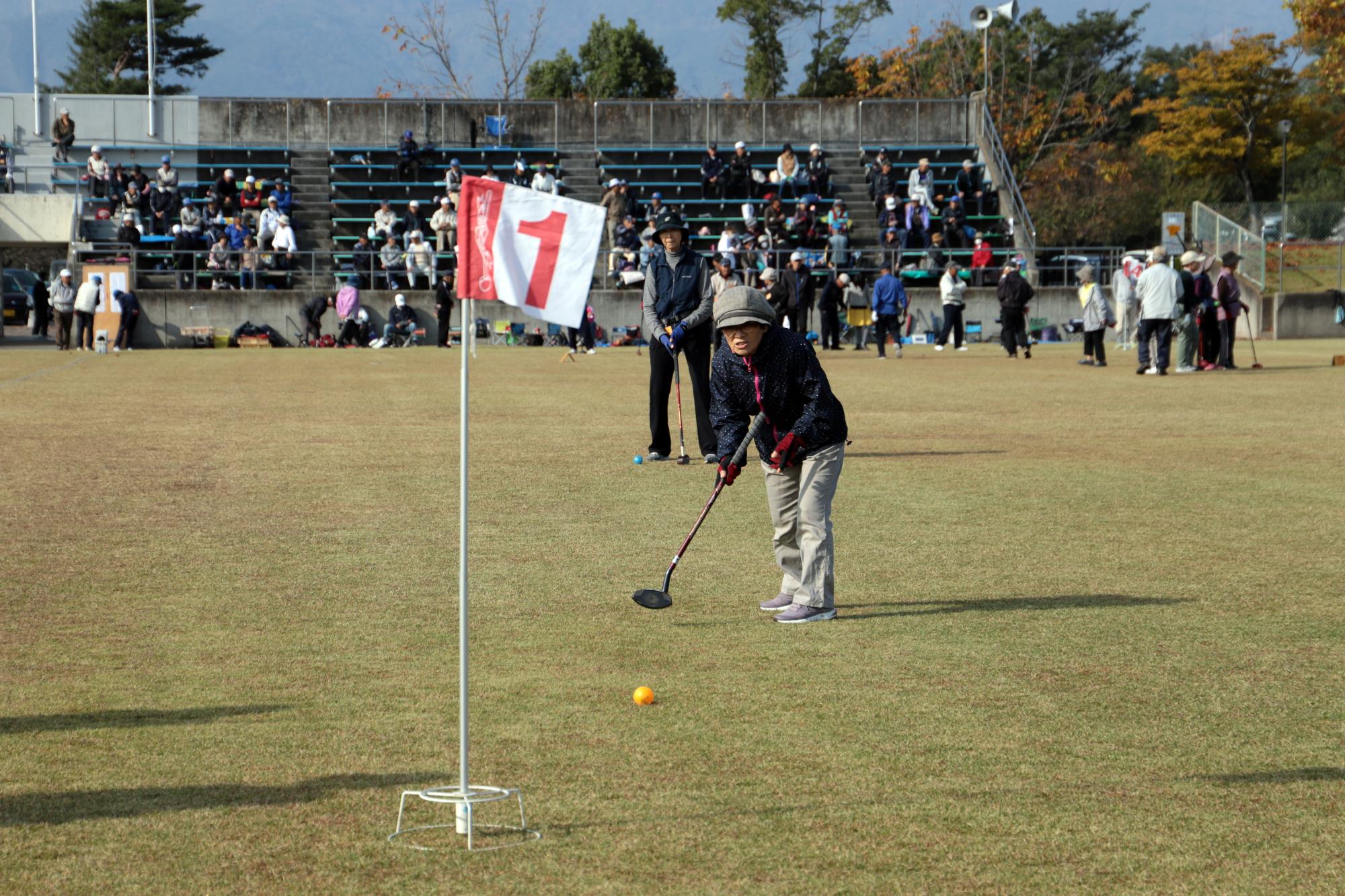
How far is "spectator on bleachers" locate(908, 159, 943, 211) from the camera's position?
42.3 meters

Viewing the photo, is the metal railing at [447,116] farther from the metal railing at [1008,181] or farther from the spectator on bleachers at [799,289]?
the spectator on bleachers at [799,289]

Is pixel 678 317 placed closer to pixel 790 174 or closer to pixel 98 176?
pixel 790 174

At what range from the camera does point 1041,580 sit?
Answer: 28.2ft

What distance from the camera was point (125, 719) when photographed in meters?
5.80

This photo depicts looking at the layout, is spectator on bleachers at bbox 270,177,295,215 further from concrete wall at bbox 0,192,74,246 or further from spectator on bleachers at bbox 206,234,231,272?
concrete wall at bbox 0,192,74,246

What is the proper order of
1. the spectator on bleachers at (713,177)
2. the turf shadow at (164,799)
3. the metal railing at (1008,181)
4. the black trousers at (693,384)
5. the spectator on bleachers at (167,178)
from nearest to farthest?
the turf shadow at (164,799) → the black trousers at (693,384) → the spectator on bleachers at (167,178) → the metal railing at (1008,181) → the spectator on bleachers at (713,177)

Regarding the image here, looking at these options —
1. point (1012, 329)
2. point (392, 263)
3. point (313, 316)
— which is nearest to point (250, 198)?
point (392, 263)

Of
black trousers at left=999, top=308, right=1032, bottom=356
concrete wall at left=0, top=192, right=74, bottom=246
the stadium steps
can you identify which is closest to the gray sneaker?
black trousers at left=999, top=308, right=1032, bottom=356

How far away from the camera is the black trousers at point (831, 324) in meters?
36.6

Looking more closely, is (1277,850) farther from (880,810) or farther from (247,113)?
(247,113)

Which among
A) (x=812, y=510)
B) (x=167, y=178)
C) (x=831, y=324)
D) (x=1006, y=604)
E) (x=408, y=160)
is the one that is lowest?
(x=1006, y=604)

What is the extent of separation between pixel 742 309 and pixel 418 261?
33178 millimetres

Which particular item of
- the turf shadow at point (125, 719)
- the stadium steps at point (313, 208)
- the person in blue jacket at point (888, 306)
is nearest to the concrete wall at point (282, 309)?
the stadium steps at point (313, 208)

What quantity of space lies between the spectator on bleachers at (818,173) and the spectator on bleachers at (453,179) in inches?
398
